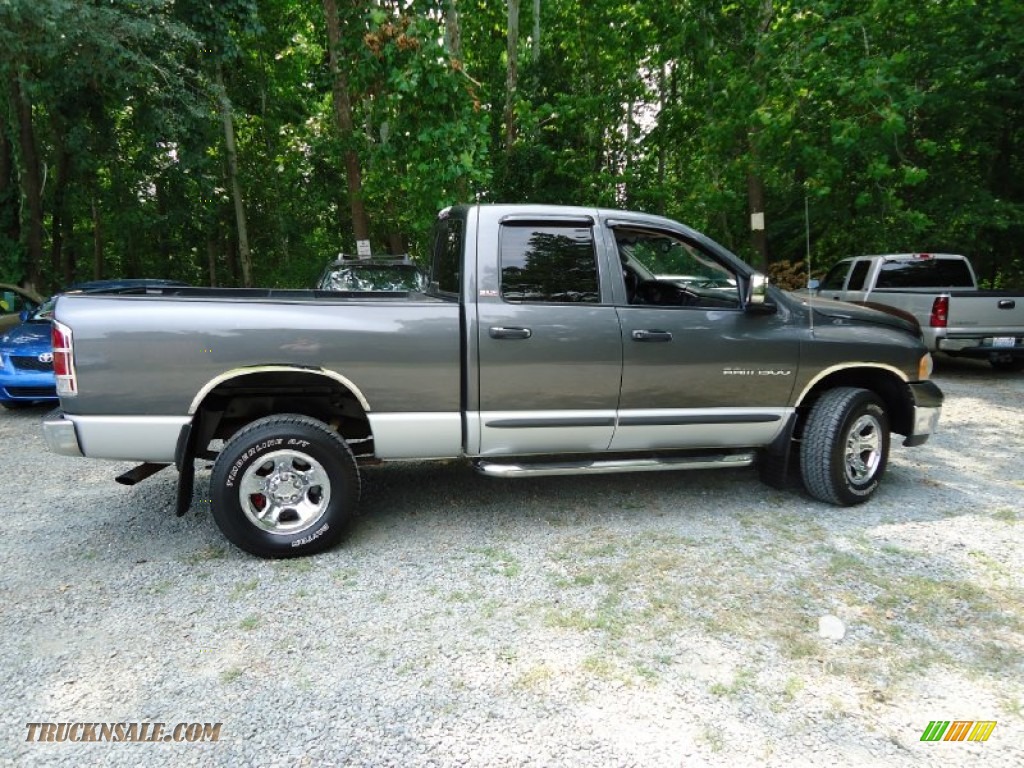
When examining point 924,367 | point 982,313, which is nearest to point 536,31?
point 982,313

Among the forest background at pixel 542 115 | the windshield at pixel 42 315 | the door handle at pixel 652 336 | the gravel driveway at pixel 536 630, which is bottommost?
the gravel driveway at pixel 536 630

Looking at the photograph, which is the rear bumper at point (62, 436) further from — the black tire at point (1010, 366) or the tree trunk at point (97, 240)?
the tree trunk at point (97, 240)

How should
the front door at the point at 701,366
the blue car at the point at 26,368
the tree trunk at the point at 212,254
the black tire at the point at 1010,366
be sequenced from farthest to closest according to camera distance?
the tree trunk at the point at 212,254 → the black tire at the point at 1010,366 → the blue car at the point at 26,368 → the front door at the point at 701,366

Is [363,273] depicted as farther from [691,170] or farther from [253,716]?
[691,170]

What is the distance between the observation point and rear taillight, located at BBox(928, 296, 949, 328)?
28.3 ft

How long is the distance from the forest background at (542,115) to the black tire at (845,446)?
6567mm

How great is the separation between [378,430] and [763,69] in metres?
11.5

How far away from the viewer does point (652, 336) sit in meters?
3.99

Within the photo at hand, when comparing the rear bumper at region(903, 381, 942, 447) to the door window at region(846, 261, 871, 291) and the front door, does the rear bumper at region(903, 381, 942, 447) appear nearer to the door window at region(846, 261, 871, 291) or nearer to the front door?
the front door

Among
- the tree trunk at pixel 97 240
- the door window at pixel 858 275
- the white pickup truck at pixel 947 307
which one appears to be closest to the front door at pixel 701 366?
the white pickup truck at pixel 947 307
